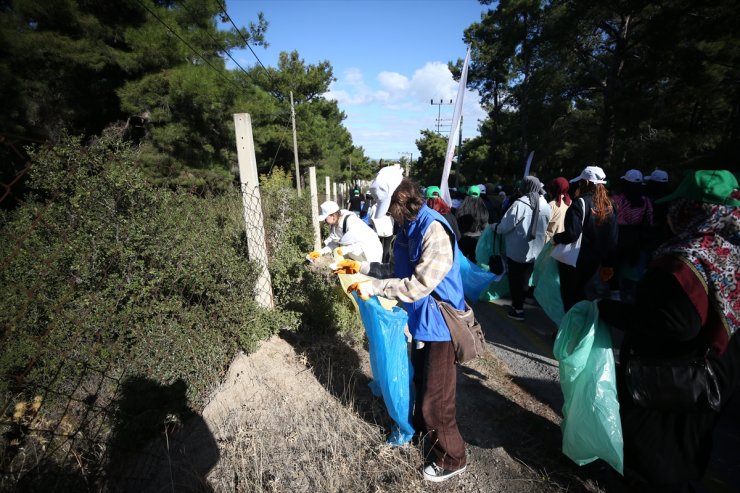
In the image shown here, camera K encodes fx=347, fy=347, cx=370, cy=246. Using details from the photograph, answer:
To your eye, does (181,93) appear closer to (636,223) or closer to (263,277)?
(263,277)

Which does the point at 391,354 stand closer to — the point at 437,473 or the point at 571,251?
the point at 437,473

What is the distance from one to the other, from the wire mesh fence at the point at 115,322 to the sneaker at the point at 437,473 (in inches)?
52.5

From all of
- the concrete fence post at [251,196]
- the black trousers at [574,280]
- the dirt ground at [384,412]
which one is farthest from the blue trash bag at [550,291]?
the concrete fence post at [251,196]

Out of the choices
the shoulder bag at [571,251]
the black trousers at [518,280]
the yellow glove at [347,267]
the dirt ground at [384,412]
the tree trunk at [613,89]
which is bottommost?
the dirt ground at [384,412]

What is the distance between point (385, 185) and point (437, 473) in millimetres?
1636

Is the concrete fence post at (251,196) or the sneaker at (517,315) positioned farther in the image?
the sneaker at (517,315)

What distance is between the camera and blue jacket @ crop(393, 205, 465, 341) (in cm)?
180

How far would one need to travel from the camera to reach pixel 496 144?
29703mm

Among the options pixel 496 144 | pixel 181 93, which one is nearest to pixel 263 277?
pixel 181 93

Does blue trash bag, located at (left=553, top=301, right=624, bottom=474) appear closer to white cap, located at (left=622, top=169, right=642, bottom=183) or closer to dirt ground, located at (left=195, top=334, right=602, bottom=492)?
dirt ground, located at (left=195, top=334, right=602, bottom=492)

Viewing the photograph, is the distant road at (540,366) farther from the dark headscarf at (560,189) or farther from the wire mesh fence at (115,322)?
the wire mesh fence at (115,322)

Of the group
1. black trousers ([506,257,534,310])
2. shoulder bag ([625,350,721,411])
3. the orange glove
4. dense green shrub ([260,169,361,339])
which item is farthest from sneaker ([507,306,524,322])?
A: shoulder bag ([625,350,721,411])

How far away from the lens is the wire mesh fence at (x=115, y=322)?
7.59 ft

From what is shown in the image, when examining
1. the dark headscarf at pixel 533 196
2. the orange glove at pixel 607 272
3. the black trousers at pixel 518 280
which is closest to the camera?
the orange glove at pixel 607 272
